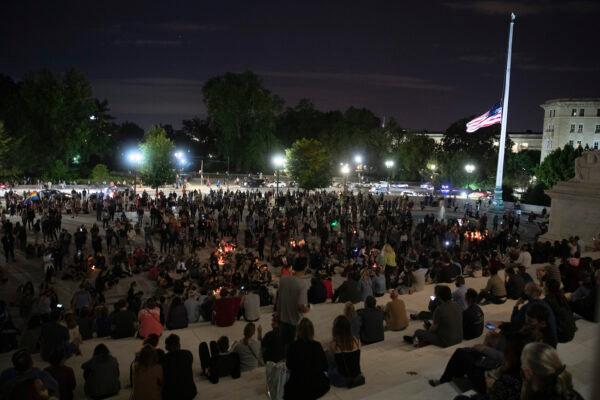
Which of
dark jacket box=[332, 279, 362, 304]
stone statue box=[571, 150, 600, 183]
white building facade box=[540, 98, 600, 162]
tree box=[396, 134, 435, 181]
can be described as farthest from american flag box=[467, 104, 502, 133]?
white building facade box=[540, 98, 600, 162]

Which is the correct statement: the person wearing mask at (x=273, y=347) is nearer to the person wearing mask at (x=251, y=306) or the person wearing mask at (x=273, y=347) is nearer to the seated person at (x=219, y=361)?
the seated person at (x=219, y=361)

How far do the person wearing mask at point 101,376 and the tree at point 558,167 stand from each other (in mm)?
48548

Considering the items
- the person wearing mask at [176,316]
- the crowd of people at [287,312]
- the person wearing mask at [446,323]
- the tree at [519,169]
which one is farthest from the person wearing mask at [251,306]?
the tree at [519,169]

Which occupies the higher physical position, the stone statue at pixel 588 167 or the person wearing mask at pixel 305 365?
the stone statue at pixel 588 167

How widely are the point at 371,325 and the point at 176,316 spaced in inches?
165

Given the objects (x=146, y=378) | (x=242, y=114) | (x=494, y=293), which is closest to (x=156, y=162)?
(x=242, y=114)

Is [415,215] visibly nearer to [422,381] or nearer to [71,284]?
[71,284]

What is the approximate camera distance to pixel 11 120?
56.8 m

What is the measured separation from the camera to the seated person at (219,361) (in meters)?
7.37

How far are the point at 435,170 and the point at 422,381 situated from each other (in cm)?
6980

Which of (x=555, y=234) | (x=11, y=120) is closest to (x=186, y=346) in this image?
(x=555, y=234)

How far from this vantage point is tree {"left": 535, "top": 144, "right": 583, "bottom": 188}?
157 ft

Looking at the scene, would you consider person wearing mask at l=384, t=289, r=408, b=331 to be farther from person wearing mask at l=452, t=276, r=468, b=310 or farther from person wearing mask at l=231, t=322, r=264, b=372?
person wearing mask at l=231, t=322, r=264, b=372

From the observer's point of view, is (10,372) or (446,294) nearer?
(10,372)
